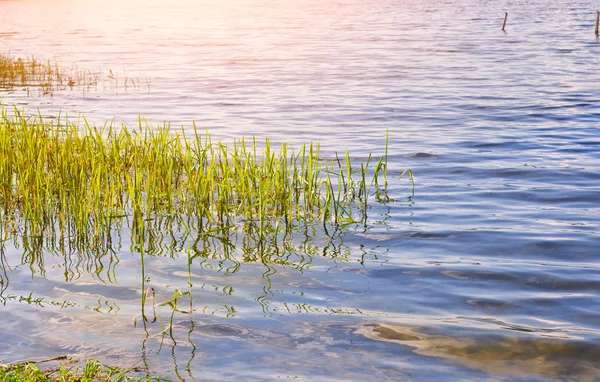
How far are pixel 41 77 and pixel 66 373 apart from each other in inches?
1027

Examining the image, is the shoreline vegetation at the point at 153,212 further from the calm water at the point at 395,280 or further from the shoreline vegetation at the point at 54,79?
the shoreline vegetation at the point at 54,79

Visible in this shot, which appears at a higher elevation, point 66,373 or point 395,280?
point 395,280

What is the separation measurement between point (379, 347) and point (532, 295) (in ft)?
6.01

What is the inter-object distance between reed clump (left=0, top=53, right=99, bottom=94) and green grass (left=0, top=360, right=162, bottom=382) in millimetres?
21370

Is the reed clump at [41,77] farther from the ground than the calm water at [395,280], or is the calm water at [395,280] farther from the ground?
the reed clump at [41,77]

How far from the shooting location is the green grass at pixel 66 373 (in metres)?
4.38

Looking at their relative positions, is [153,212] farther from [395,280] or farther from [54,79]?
[54,79]

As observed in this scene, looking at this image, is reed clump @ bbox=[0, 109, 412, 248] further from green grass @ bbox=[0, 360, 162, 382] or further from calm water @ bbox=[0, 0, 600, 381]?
green grass @ bbox=[0, 360, 162, 382]

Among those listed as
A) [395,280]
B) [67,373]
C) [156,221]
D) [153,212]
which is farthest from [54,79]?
[67,373]

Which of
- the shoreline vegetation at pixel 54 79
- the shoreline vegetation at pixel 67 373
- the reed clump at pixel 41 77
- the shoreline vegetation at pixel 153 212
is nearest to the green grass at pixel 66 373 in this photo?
the shoreline vegetation at pixel 67 373

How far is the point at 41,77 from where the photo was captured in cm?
2852

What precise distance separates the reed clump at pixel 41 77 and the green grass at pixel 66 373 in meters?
21.4

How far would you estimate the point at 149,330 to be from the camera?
563 cm

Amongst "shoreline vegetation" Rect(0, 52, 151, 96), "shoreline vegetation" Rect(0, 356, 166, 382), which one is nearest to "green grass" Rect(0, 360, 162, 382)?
"shoreline vegetation" Rect(0, 356, 166, 382)
